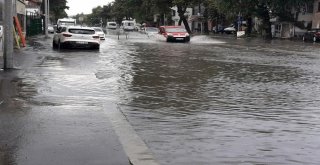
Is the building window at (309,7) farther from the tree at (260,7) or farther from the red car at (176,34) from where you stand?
the red car at (176,34)

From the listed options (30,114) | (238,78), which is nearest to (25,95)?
(30,114)

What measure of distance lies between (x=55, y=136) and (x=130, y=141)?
3.42ft

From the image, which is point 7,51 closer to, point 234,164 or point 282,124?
point 282,124

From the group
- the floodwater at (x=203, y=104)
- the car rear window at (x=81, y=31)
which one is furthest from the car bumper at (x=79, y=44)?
the floodwater at (x=203, y=104)

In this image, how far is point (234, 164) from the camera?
6117 mm

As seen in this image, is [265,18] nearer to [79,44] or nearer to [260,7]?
[260,7]

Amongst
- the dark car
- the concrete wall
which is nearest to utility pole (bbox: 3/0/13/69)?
the dark car

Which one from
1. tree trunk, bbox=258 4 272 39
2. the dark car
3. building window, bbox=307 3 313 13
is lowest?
the dark car

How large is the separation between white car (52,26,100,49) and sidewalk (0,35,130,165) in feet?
58.9

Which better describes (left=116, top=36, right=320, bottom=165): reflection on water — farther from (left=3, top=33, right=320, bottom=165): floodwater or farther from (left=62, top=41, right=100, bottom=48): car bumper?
(left=62, top=41, right=100, bottom=48): car bumper

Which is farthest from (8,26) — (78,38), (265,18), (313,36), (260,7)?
(265,18)

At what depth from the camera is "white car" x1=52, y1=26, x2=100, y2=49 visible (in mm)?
28219

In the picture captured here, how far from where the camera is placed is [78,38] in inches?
1112

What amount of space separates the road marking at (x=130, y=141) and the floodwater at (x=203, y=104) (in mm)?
116
